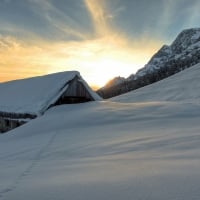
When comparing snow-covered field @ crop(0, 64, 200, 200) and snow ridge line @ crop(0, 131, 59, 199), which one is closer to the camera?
snow-covered field @ crop(0, 64, 200, 200)

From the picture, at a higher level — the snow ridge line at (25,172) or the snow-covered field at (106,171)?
the snow-covered field at (106,171)

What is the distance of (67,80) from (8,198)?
17.7m

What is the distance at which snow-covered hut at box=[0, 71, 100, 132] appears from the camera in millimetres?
19638

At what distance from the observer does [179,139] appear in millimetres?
6730

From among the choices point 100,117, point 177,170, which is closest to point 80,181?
point 177,170

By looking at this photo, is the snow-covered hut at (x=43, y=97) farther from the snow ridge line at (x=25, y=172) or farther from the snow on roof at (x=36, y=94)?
the snow ridge line at (x=25, y=172)

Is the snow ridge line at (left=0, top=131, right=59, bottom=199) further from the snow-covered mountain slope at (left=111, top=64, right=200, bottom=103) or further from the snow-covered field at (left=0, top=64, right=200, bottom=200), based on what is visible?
the snow-covered mountain slope at (left=111, top=64, right=200, bottom=103)

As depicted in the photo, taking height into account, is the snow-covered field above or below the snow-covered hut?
below

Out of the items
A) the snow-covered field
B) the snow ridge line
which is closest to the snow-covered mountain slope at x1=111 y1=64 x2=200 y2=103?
the snow-covered field

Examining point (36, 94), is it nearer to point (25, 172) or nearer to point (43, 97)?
point (43, 97)

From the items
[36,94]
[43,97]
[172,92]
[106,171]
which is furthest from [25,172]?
[172,92]

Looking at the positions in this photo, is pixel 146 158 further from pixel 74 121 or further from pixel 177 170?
pixel 74 121

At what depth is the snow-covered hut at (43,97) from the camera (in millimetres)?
19638

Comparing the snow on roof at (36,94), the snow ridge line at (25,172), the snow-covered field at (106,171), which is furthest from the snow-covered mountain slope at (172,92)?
the snow ridge line at (25,172)
